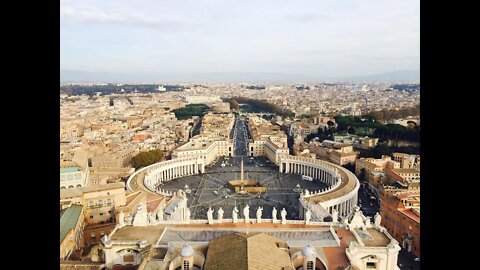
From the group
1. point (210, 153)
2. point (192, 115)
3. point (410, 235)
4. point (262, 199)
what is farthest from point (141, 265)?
point (192, 115)

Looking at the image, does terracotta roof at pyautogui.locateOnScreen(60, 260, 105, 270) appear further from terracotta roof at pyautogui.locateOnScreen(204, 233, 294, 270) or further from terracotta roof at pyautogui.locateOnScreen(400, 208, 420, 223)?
terracotta roof at pyautogui.locateOnScreen(400, 208, 420, 223)

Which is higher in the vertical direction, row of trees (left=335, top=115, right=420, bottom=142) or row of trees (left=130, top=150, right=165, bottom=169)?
row of trees (left=335, top=115, right=420, bottom=142)

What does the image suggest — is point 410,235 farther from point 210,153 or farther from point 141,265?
point 210,153

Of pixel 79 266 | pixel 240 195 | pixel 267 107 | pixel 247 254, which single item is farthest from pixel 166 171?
pixel 267 107

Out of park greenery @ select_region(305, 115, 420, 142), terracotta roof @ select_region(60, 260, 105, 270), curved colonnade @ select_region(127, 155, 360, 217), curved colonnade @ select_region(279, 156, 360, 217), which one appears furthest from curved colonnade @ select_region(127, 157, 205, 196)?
terracotta roof @ select_region(60, 260, 105, 270)

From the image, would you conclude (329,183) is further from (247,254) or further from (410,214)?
(247,254)
